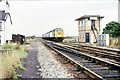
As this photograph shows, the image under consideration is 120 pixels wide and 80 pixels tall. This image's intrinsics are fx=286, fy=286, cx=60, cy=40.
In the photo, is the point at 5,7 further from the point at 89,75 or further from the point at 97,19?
the point at 89,75

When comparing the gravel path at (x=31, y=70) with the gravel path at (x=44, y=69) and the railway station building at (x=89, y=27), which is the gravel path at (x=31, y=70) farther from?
the railway station building at (x=89, y=27)

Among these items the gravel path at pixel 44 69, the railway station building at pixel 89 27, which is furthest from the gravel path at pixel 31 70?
the railway station building at pixel 89 27

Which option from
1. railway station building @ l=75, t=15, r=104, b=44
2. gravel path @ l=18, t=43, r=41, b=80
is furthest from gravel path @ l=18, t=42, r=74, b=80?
railway station building @ l=75, t=15, r=104, b=44

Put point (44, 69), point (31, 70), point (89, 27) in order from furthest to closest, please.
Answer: point (89, 27)
point (44, 69)
point (31, 70)

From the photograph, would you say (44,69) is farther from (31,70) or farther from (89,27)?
(89,27)

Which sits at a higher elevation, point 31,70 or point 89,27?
point 89,27

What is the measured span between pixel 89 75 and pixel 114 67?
2123 millimetres

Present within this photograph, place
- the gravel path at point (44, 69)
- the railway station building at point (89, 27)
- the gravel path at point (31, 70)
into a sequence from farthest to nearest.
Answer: the railway station building at point (89, 27)
the gravel path at point (31, 70)
the gravel path at point (44, 69)

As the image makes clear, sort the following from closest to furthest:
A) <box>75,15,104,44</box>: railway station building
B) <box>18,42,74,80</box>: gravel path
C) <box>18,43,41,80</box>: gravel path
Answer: <box>18,42,74,80</box>: gravel path < <box>18,43,41,80</box>: gravel path < <box>75,15,104,44</box>: railway station building

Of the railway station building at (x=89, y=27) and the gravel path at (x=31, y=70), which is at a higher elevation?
the railway station building at (x=89, y=27)

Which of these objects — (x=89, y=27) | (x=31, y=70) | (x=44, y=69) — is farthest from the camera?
(x=89, y=27)

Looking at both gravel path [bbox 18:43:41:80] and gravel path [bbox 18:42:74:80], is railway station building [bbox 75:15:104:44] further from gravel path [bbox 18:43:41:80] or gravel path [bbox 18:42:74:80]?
gravel path [bbox 18:43:41:80]

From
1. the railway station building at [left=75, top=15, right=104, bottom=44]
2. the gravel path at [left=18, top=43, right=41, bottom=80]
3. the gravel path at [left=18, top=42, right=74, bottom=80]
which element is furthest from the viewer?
the railway station building at [left=75, top=15, right=104, bottom=44]

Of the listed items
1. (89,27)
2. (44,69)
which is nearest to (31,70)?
(44,69)
